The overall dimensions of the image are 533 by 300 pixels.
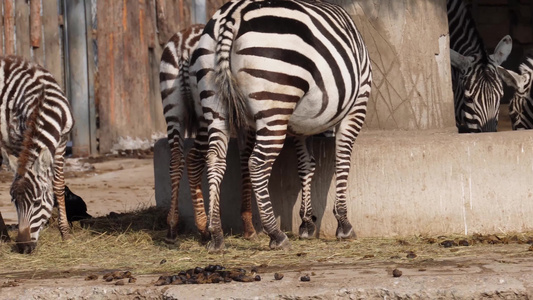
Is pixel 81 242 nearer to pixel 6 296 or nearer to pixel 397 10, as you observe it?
pixel 6 296

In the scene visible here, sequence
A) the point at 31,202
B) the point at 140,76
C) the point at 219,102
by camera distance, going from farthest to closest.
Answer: the point at 140,76 < the point at 31,202 < the point at 219,102

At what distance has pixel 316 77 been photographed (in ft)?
22.9

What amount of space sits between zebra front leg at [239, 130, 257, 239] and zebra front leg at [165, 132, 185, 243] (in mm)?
507

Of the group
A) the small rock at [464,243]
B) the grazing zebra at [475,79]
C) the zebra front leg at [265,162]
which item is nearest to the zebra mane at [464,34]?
the grazing zebra at [475,79]

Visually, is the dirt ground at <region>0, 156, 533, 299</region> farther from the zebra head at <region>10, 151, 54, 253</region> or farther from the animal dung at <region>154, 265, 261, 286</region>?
the zebra head at <region>10, 151, 54, 253</region>

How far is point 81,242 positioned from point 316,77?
97.6 inches

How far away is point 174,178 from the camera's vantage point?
311 inches

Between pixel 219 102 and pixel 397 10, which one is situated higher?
pixel 397 10

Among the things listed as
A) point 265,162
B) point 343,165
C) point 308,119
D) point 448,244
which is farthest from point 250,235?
point 448,244

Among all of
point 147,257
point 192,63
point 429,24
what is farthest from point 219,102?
point 429,24

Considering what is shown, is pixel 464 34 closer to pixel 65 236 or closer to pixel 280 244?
pixel 280 244

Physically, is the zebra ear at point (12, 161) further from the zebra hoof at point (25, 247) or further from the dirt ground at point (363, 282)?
the dirt ground at point (363, 282)

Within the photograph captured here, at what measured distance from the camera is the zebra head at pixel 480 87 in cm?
933

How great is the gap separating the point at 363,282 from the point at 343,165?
215cm
